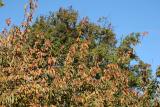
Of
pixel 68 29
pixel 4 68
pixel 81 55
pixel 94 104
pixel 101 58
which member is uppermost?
pixel 68 29

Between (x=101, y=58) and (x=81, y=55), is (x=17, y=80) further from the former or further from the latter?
(x=101, y=58)

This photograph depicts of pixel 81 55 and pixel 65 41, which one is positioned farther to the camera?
pixel 65 41

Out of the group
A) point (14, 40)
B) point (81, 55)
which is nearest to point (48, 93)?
point (14, 40)

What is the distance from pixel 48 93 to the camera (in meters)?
13.4

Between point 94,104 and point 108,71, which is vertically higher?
point 108,71

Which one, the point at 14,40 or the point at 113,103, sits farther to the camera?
the point at 113,103

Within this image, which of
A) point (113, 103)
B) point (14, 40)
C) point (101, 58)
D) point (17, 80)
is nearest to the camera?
point (17, 80)

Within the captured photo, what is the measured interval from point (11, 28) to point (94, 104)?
3958mm

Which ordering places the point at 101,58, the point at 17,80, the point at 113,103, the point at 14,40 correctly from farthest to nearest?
the point at 101,58, the point at 113,103, the point at 14,40, the point at 17,80

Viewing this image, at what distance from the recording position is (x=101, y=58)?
1597 inches

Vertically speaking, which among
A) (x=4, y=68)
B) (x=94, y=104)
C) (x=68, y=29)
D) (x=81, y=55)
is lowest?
(x=94, y=104)

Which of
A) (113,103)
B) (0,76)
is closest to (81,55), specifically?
(113,103)

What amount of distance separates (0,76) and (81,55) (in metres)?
4.30

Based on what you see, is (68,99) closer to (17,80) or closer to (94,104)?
(94,104)
